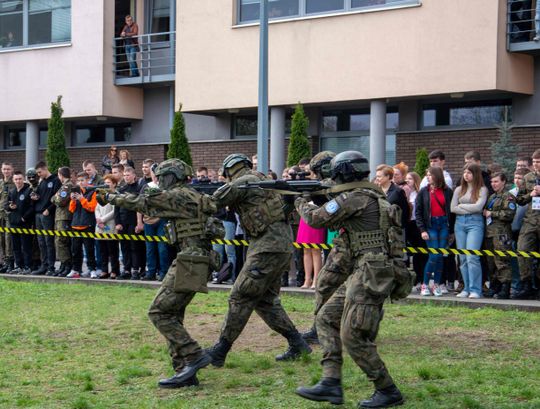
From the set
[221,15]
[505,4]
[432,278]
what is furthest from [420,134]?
[432,278]

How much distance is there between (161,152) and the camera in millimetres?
26625

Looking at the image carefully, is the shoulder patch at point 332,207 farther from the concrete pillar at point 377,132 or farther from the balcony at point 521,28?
the concrete pillar at point 377,132

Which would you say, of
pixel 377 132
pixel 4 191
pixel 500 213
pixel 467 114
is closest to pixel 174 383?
pixel 500 213

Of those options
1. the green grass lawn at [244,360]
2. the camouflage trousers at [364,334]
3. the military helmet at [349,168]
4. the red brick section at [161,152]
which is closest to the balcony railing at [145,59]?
the red brick section at [161,152]

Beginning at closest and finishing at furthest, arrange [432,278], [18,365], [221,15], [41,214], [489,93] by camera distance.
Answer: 1. [18,365]
2. [432,278]
3. [41,214]
4. [489,93]
5. [221,15]

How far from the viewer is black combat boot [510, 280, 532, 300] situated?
1398 centimetres

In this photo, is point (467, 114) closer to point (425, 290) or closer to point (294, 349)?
point (425, 290)

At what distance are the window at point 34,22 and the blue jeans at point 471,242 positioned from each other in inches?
642

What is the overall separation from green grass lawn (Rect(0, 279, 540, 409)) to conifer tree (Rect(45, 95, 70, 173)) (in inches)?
450

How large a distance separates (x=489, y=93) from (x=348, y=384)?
1274 centimetres

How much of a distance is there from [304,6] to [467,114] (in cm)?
429

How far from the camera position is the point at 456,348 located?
1068cm

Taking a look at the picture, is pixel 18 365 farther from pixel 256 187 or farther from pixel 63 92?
pixel 63 92

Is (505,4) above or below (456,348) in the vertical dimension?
above
